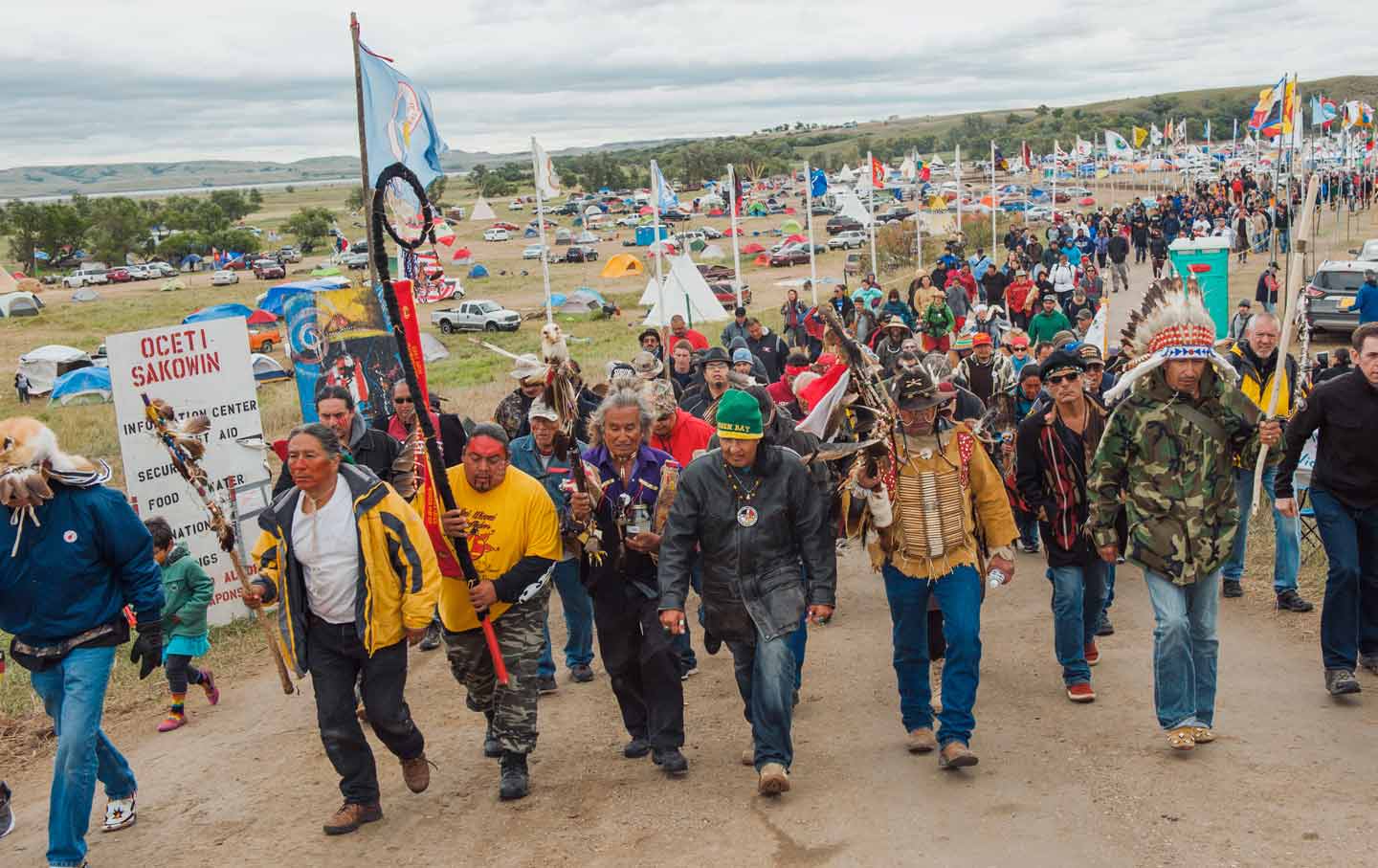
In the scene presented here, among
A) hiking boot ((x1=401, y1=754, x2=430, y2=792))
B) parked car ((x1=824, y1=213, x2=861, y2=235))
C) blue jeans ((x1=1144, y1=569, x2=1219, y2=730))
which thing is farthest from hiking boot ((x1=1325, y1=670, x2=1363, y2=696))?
parked car ((x1=824, y1=213, x2=861, y2=235))

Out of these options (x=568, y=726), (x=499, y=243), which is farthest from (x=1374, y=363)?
(x=499, y=243)

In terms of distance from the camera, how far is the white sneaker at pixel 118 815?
19.4ft

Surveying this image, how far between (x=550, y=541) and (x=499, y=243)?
80.0m

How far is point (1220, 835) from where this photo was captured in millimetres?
4883

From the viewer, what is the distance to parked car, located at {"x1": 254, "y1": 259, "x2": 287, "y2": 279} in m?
70.6

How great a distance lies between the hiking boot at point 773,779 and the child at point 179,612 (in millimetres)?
4016

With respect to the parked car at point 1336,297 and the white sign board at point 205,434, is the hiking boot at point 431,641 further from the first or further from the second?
the parked car at point 1336,297

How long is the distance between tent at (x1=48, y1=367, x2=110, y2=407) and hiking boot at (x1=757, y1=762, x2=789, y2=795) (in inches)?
1209

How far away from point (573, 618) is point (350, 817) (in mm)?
2388

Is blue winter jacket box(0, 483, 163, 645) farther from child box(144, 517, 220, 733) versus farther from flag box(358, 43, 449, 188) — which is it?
flag box(358, 43, 449, 188)

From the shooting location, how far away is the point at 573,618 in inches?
308

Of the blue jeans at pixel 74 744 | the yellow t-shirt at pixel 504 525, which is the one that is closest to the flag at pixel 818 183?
the yellow t-shirt at pixel 504 525

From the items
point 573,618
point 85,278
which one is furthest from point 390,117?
point 85,278

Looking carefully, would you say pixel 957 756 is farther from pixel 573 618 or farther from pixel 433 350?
pixel 433 350
